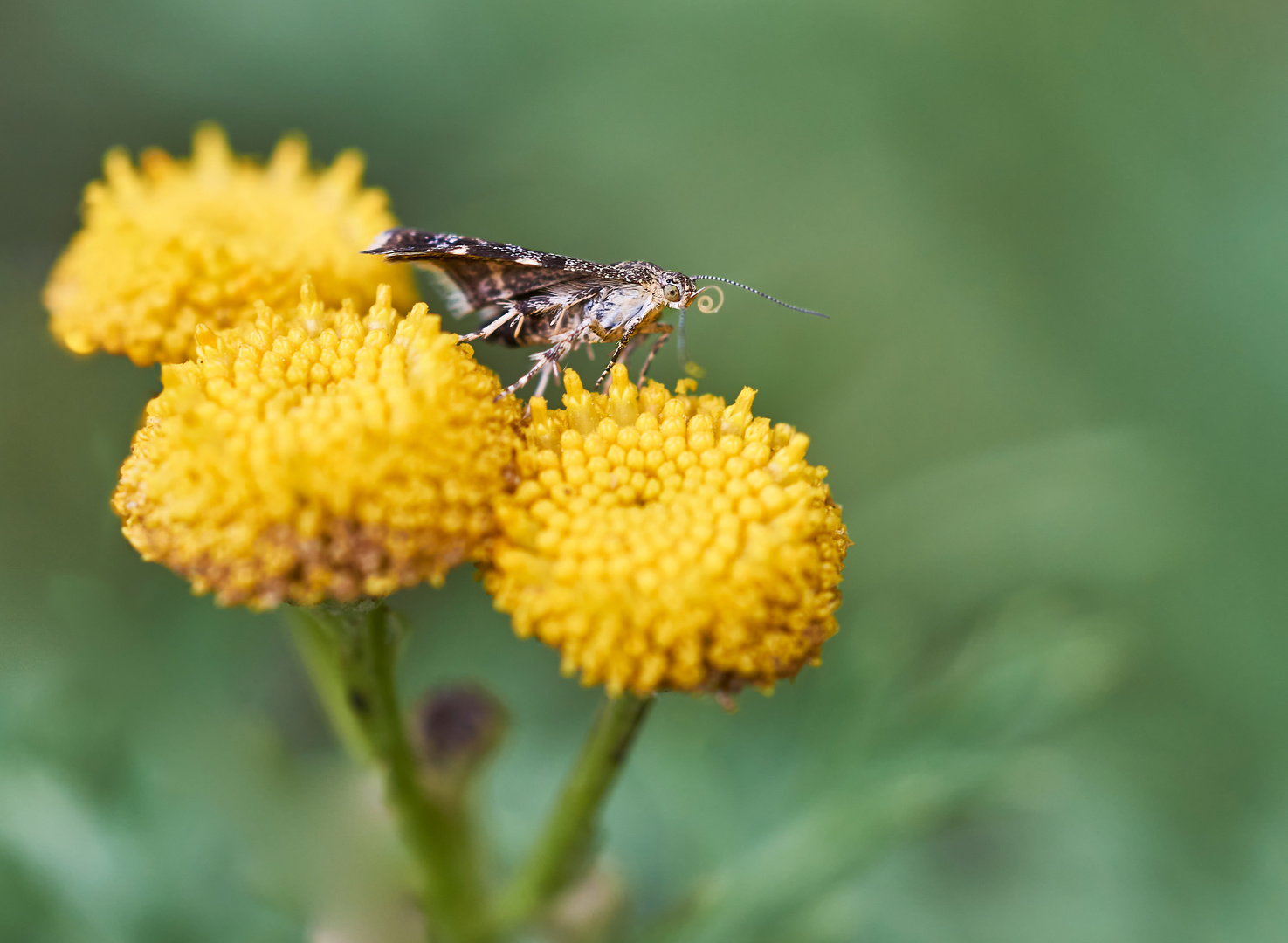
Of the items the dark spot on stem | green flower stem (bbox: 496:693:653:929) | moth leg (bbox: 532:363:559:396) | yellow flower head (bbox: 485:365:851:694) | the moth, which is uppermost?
the moth

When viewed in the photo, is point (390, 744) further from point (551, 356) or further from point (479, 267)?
point (479, 267)

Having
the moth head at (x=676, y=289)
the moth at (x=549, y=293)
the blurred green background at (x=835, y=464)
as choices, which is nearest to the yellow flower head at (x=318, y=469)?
the moth at (x=549, y=293)

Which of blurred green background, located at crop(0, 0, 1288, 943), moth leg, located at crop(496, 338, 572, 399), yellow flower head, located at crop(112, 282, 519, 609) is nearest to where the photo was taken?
yellow flower head, located at crop(112, 282, 519, 609)

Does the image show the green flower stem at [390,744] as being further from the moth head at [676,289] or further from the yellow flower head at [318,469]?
the moth head at [676,289]

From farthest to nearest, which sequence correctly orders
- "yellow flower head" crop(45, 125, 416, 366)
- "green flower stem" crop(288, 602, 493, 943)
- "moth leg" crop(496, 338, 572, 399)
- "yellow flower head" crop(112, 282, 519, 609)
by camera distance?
1. "yellow flower head" crop(45, 125, 416, 366)
2. "moth leg" crop(496, 338, 572, 399)
3. "green flower stem" crop(288, 602, 493, 943)
4. "yellow flower head" crop(112, 282, 519, 609)

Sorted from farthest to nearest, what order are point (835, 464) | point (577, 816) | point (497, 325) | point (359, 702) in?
point (835, 464), point (497, 325), point (577, 816), point (359, 702)

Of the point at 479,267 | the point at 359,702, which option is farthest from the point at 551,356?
the point at 359,702

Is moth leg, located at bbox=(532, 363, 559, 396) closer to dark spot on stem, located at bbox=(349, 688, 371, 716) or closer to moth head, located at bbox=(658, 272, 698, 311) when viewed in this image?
moth head, located at bbox=(658, 272, 698, 311)

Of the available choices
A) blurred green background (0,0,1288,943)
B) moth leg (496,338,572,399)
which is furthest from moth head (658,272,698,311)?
blurred green background (0,0,1288,943)
